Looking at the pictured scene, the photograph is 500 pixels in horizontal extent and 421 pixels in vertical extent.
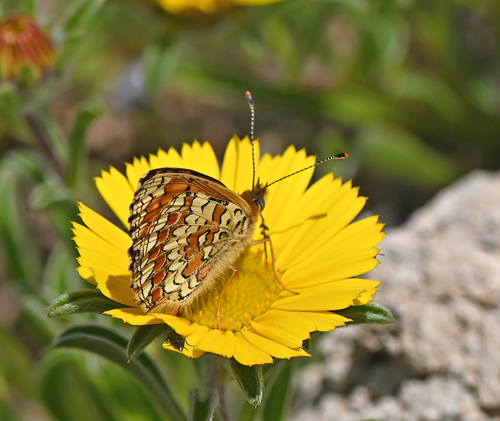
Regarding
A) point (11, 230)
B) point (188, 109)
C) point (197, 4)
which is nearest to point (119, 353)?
point (11, 230)

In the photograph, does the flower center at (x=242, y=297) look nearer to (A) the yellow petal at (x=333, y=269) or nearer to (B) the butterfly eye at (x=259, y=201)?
(A) the yellow petal at (x=333, y=269)

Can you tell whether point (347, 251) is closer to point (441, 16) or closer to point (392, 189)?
point (392, 189)

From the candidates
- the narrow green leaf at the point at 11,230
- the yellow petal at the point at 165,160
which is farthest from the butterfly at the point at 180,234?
the narrow green leaf at the point at 11,230

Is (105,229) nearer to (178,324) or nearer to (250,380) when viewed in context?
(178,324)

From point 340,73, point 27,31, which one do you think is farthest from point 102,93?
point 27,31

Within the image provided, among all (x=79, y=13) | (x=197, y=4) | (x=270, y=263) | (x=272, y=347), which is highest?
(x=79, y=13)

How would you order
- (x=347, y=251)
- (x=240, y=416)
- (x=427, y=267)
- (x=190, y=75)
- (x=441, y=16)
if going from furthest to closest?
(x=441, y=16)
(x=190, y=75)
(x=427, y=267)
(x=240, y=416)
(x=347, y=251)
